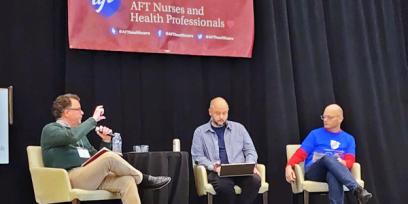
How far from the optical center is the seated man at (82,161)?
3912 mm

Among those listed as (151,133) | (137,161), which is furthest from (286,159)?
(137,161)

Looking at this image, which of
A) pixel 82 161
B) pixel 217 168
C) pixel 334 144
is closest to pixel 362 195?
pixel 334 144

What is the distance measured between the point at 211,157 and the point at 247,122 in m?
0.82

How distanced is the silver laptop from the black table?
0.94 feet

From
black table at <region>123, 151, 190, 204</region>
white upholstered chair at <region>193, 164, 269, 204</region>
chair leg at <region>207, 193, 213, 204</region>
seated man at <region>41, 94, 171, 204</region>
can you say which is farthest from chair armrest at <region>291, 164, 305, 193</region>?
seated man at <region>41, 94, 171, 204</region>

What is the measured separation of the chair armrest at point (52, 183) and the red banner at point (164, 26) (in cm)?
119

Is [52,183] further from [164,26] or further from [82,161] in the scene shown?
[164,26]

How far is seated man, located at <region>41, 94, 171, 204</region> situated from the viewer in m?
3.91

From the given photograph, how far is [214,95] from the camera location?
5.32 m

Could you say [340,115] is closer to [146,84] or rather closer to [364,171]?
[364,171]

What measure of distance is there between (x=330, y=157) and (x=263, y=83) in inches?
46.3

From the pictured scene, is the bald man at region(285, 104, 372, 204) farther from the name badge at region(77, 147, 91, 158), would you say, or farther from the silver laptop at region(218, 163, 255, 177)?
the name badge at region(77, 147, 91, 158)

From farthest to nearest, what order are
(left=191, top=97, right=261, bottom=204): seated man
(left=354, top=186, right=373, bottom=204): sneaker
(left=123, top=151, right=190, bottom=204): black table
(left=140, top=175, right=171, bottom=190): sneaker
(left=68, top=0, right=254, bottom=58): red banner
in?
(left=68, top=0, right=254, bottom=58): red banner < (left=191, top=97, right=261, bottom=204): seated man < (left=354, top=186, right=373, bottom=204): sneaker < (left=123, top=151, right=190, bottom=204): black table < (left=140, top=175, right=171, bottom=190): sneaker

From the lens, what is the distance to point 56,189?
3.90m
